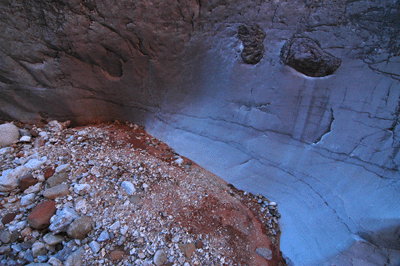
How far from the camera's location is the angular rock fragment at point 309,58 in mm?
1604

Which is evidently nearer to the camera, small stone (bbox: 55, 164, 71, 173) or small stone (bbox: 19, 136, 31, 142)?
small stone (bbox: 55, 164, 71, 173)

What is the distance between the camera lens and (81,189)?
1.61m

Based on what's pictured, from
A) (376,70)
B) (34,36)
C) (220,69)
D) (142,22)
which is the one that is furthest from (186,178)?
(34,36)

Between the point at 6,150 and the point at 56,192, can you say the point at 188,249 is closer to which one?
the point at 56,192

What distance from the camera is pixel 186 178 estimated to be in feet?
6.31

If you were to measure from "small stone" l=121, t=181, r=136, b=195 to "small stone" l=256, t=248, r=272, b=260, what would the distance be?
1.05 metres

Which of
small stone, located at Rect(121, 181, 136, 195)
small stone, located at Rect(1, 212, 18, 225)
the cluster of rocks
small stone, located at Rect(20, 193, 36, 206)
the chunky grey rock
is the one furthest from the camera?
the chunky grey rock

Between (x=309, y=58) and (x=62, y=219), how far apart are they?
2.14 m

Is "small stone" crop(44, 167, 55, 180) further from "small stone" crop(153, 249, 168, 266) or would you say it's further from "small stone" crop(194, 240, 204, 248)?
"small stone" crop(194, 240, 204, 248)

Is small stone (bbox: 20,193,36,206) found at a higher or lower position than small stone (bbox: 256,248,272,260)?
higher

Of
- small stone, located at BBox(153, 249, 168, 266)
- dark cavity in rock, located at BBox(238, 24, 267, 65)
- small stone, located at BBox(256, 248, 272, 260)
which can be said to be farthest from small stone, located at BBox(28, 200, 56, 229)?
dark cavity in rock, located at BBox(238, 24, 267, 65)

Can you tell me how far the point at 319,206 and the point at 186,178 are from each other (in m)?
1.10

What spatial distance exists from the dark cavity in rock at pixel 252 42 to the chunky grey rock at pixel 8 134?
245cm

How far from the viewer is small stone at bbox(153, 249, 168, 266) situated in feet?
4.31
